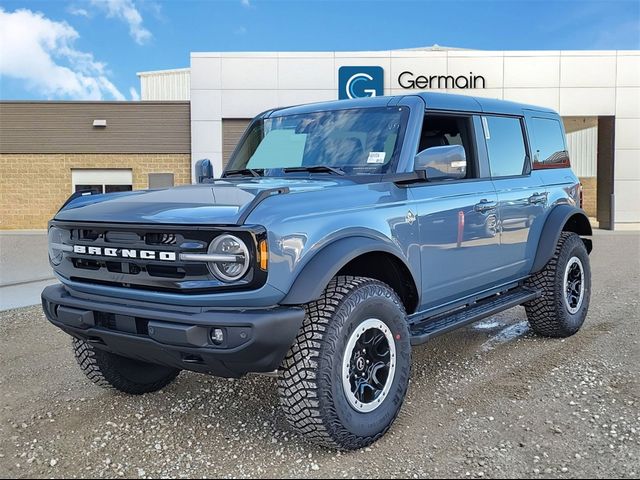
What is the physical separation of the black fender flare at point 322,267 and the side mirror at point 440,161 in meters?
0.74

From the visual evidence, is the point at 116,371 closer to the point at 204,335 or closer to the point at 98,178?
the point at 204,335

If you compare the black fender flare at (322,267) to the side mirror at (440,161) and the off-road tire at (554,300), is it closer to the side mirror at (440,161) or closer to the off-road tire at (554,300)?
the side mirror at (440,161)

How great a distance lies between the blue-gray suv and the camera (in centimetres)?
294

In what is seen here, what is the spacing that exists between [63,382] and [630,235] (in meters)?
17.7

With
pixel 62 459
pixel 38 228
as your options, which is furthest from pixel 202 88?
pixel 62 459

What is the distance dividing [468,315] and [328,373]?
162 cm

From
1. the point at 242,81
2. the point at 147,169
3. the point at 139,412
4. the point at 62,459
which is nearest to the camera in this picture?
the point at 62,459

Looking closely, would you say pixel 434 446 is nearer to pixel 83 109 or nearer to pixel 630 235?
pixel 630 235

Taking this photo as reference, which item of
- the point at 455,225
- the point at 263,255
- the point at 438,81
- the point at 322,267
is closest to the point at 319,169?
the point at 455,225

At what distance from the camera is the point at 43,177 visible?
2128 centimetres

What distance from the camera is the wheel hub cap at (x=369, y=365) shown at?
3236 mm

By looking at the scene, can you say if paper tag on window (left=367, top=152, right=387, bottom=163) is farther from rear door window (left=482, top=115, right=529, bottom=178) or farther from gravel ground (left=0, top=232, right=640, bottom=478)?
gravel ground (left=0, top=232, right=640, bottom=478)

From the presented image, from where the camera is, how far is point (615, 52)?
20.0 m

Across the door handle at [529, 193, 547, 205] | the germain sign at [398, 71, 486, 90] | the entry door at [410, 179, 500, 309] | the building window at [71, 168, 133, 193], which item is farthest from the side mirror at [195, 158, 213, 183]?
the building window at [71, 168, 133, 193]
